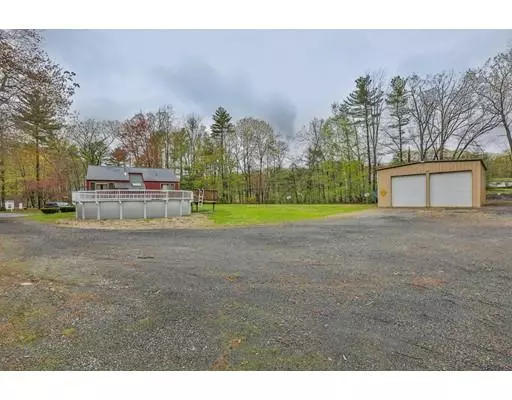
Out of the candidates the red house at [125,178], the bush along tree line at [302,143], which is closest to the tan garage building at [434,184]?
the bush along tree line at [302,143]

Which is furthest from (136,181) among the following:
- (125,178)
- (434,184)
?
(434,184)

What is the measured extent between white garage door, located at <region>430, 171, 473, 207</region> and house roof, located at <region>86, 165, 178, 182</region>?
22.4 m

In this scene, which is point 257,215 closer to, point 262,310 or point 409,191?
point 409,191

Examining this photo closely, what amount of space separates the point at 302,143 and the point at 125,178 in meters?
20.1

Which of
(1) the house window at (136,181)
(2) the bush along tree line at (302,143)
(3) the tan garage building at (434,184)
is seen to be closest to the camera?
(3) the tan garage building at (434,184)

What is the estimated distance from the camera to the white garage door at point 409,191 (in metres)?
16.5

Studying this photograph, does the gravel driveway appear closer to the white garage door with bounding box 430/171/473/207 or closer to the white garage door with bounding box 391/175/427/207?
the white garage door with bounding box 430/171/473/207

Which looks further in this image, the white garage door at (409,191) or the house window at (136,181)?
the house window at (136,181)

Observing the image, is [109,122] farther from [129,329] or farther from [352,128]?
[129,329]

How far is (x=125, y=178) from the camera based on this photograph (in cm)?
2461

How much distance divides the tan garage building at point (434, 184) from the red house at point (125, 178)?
65.7ft

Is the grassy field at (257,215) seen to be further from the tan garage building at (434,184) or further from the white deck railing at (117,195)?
the tan garage building at (434,184)

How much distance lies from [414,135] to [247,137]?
58.5ft
